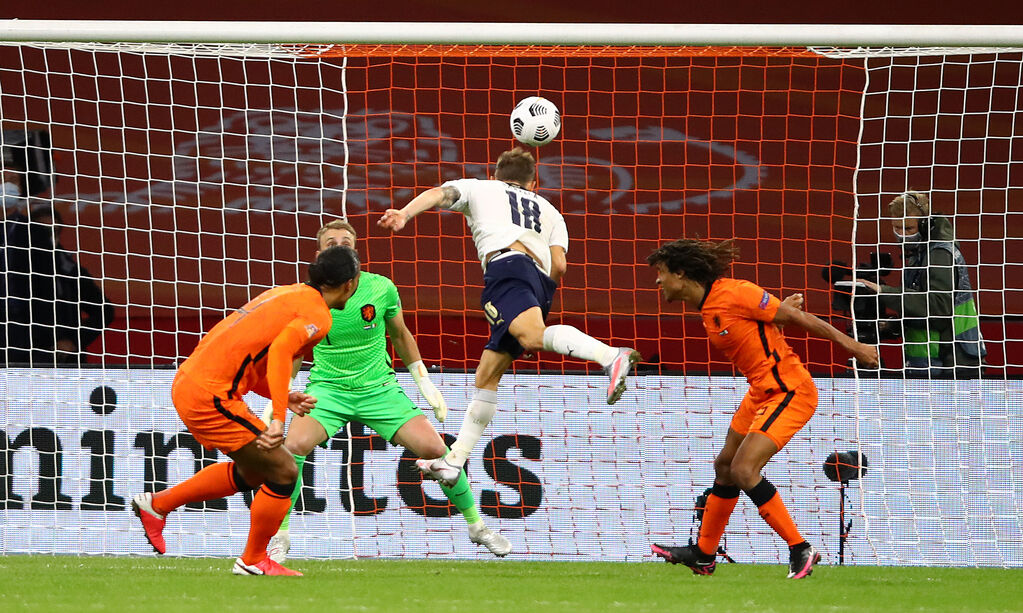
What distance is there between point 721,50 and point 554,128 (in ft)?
4.11

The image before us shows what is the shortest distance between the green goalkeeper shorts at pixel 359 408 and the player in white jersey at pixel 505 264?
0.39m

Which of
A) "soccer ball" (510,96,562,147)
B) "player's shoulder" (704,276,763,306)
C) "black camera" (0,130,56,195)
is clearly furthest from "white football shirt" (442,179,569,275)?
"black camera" (0,130,56,195)

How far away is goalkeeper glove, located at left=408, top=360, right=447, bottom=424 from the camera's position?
23.2 ft

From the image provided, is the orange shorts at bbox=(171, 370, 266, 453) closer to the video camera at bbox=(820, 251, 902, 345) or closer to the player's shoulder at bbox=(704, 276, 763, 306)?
the player's shoulder at bbox=(704, 276, 763, 306)

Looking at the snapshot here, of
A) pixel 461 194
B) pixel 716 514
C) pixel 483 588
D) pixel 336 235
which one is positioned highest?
pixel 461 194

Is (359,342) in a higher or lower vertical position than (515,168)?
lower

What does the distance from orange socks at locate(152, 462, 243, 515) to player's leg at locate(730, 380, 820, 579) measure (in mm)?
2470

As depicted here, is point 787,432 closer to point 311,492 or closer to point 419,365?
point 419,365

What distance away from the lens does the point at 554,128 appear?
276 inches

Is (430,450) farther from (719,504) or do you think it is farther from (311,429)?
(719,504)

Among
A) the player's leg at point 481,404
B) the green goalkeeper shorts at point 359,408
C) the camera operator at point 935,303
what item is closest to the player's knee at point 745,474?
the player's leg at point 481,404

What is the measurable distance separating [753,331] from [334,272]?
86.5 inches

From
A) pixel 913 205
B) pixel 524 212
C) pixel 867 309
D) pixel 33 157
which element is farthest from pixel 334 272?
pixel 33 157

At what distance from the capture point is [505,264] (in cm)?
658
